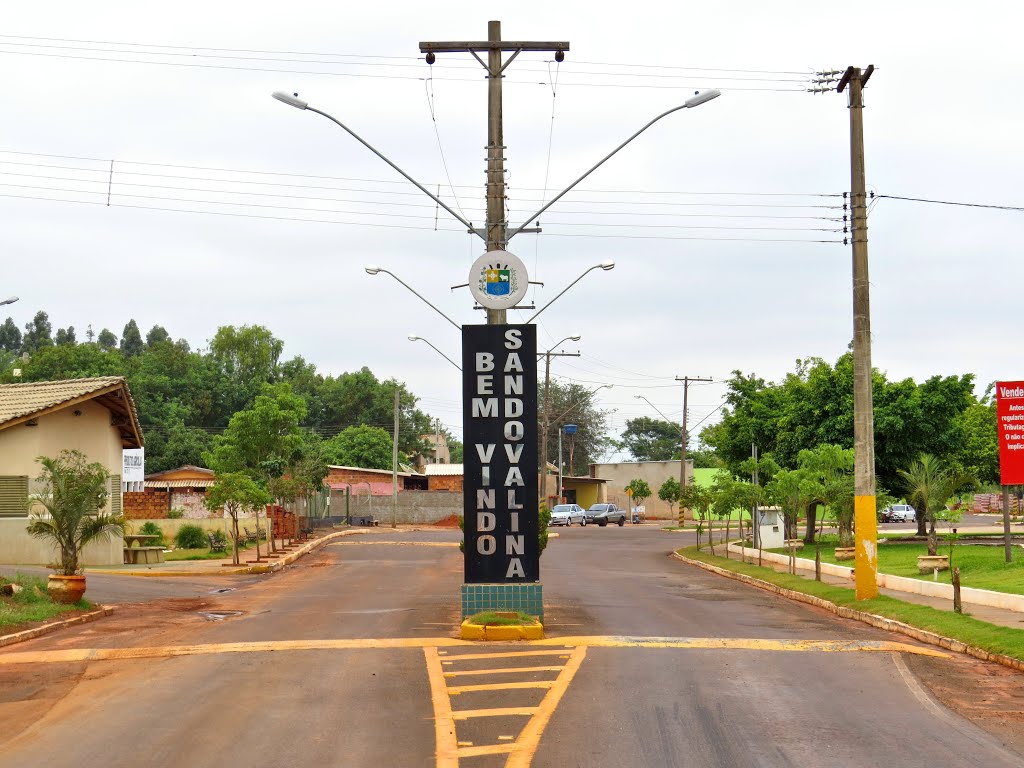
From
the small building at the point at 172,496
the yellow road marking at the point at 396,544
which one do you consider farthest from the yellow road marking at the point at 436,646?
the small building at the point at 172,496

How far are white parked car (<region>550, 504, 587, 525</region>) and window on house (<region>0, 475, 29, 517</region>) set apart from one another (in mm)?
44187

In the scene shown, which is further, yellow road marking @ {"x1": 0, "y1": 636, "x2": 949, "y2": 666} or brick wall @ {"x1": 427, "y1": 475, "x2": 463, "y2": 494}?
brick wall @ {"x1": 427, "y1": 475, "x2": 463, "y2": 494}

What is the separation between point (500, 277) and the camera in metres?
17.1

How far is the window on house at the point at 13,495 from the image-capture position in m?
31.7

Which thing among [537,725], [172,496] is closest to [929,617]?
[537,725]

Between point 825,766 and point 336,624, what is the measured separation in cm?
1062

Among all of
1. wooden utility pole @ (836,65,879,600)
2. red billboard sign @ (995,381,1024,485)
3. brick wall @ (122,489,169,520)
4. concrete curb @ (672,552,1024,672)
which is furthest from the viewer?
brick wall @ (122,489,169,520)

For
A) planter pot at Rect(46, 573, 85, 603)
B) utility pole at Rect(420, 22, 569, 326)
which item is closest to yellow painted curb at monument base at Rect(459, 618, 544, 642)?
utility pole at Rect(420, 22, 569, 326)

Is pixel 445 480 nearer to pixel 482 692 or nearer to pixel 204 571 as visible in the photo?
pixel 204 571

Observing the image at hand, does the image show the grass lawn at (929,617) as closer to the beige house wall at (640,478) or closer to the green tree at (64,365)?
the beige house wall at (640,478)

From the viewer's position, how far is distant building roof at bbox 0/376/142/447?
103ft

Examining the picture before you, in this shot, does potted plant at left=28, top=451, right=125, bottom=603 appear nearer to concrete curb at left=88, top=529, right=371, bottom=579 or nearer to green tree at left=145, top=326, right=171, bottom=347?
concrete curb at left=88, top=529, right=371, bottom=579

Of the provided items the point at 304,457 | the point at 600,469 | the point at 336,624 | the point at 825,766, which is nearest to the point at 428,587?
the point at 336,624

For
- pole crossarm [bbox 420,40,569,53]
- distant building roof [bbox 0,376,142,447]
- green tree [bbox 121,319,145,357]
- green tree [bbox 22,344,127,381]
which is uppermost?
green tree [bbox 121,319,145,357]
